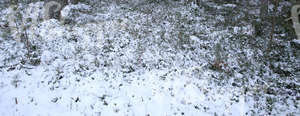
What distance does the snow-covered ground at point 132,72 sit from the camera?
6.85 metres

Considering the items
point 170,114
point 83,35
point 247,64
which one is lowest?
point 170,114

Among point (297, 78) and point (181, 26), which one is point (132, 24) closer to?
point (181, 26)

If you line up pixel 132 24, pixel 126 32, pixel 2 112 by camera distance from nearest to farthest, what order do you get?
pixel 2 112, pixel 126 32, pixel 132 24

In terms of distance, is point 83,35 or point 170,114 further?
point 83,35

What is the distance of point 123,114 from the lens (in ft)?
21.2

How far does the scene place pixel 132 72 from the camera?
28.2ft

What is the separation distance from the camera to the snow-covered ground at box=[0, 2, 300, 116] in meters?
6.85

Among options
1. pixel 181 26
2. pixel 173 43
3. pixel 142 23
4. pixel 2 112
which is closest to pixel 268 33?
pixel 181 26

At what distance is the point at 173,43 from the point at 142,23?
9.28 ft

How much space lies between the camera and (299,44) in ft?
36.7

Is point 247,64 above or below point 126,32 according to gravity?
below

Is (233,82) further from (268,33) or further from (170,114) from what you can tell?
(268,33)

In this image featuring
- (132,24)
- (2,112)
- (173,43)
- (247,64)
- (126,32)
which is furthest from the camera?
(132,24)

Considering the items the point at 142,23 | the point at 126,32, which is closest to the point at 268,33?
the point at 142,23
